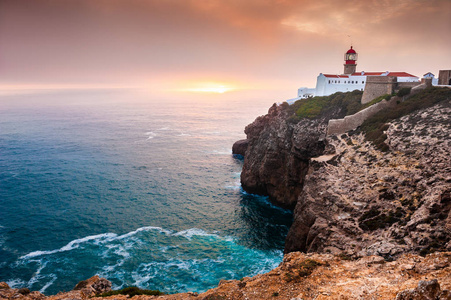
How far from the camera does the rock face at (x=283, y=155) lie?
50094mm

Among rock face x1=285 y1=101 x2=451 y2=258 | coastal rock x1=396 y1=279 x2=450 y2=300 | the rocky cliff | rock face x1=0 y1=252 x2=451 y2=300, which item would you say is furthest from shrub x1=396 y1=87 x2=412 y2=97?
coastal rock x1=396 y1=279 x2=450 y2=300

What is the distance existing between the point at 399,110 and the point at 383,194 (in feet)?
69.9

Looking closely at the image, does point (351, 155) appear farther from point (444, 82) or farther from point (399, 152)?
point (444, 82)

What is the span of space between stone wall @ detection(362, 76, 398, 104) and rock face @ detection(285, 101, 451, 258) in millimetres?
13688

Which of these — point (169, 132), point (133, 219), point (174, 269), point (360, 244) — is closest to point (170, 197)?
point (133, 219)

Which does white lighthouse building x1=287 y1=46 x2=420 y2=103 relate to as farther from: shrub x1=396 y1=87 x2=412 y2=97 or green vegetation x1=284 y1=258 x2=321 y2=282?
green vegetation x1=284 y1=258 x2=321 y2=282

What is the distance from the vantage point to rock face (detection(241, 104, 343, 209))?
50094 millimetres

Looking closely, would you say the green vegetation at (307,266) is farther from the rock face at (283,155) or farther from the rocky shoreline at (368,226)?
the rock face at (283,155)

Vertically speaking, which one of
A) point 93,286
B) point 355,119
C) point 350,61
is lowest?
point 93,286

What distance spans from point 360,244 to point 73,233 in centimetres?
3902

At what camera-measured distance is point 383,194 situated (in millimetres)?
26859

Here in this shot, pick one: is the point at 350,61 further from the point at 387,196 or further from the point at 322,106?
the point at 387,196

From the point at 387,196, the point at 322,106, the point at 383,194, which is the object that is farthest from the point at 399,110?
the point at 387,196

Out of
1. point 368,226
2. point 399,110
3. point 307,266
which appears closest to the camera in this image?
point 307,266
